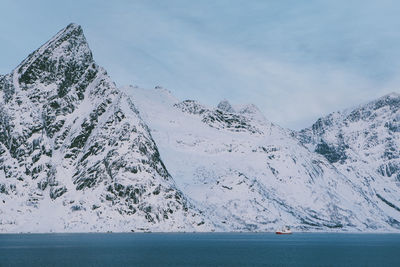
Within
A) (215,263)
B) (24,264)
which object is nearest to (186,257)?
(215,263)

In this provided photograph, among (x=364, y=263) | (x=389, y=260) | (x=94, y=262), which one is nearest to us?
(x=94, y=262)

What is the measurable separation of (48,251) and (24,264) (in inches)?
1544

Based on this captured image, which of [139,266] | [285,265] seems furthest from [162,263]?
[285,265]

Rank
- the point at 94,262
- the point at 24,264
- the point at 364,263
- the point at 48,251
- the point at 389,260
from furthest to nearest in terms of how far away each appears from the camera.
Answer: the point at 48,251
the point at 389,260
the point at 364,263
the point at 94,262
the point at 24,264

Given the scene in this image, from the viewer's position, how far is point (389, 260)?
145 meters

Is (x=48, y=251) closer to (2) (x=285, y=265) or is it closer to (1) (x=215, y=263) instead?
(1) (x=215, y=263)

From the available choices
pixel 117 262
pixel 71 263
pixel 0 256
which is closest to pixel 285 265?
pixel 117 262

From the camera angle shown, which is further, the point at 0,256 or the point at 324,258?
the point at 324,258

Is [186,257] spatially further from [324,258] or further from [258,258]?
[324,258]

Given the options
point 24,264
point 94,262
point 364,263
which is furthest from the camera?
point 364,263

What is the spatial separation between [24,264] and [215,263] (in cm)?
4629

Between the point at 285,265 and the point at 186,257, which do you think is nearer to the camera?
the point at 285,265

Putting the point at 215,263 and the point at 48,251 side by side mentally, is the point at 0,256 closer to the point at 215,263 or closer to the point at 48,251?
the point at 48,251

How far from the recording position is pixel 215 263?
133 m
